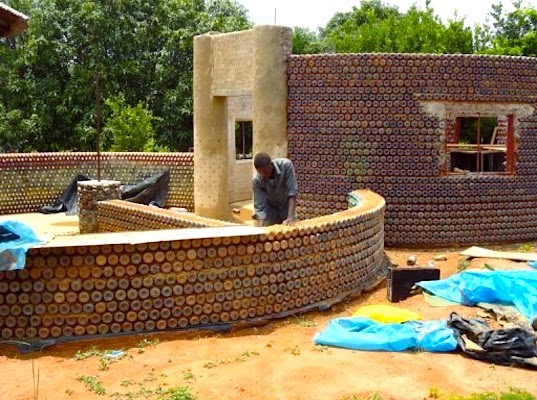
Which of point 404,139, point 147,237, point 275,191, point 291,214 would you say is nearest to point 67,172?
point 404,139

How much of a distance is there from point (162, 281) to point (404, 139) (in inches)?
257

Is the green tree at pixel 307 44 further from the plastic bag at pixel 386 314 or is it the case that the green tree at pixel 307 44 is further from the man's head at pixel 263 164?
the plastic bag at pixel 386 314

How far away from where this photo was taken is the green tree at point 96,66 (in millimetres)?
23719

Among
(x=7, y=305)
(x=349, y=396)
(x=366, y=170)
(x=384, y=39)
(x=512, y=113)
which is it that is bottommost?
(x=349, y=396)

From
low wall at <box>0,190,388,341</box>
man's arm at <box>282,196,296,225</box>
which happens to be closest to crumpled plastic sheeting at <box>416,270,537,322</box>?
low wall at <box>0,190,388,341</box>

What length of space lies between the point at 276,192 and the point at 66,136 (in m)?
18.2

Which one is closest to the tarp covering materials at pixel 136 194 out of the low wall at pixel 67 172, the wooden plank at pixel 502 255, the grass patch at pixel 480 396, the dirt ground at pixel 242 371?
the low wall at pixel 67 172

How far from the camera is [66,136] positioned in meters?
24.3

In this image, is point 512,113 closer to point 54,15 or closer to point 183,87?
point 183,87

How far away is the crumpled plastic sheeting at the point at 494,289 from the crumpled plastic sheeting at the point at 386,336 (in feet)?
4.54

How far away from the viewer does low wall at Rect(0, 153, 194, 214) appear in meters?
16.7

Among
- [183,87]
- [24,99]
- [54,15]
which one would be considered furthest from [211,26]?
[24,99]

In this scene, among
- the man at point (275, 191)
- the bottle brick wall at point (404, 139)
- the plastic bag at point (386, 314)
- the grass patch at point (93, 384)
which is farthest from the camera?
the bottle brick wall at point (404, 139)

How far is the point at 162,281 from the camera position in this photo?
638cm
